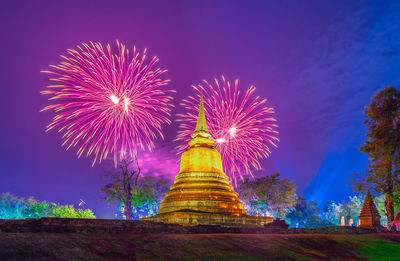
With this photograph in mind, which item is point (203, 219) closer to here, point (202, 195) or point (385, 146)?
point (202, 195)

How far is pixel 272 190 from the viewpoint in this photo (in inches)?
1989

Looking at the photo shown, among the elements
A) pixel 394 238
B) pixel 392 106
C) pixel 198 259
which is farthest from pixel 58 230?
pixel 392 106

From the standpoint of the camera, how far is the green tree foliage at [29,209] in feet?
182

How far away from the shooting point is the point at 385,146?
95.4 ft

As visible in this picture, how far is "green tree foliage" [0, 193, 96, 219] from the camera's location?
55625 millimetres

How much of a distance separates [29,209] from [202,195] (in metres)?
46.9

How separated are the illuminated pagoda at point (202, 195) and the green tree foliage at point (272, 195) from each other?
2111 centimetres

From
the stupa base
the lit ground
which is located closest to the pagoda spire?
the stupa base

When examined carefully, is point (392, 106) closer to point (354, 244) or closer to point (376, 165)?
point (376, 165)

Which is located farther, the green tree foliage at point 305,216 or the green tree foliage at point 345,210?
the green tree foliage at point 305,216

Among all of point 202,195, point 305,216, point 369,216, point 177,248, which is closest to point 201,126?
point 202,195

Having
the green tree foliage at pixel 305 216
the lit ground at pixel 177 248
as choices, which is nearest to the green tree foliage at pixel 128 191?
the lit ground at pixel 177 248

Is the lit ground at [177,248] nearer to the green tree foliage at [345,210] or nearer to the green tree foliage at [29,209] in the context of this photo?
the green tree foliage at [29,209]

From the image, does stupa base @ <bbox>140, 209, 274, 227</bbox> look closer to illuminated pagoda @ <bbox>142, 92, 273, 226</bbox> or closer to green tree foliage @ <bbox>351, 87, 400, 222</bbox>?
illuminated pagoda @ <bbox>142, 92, 273, 226</bbox>
